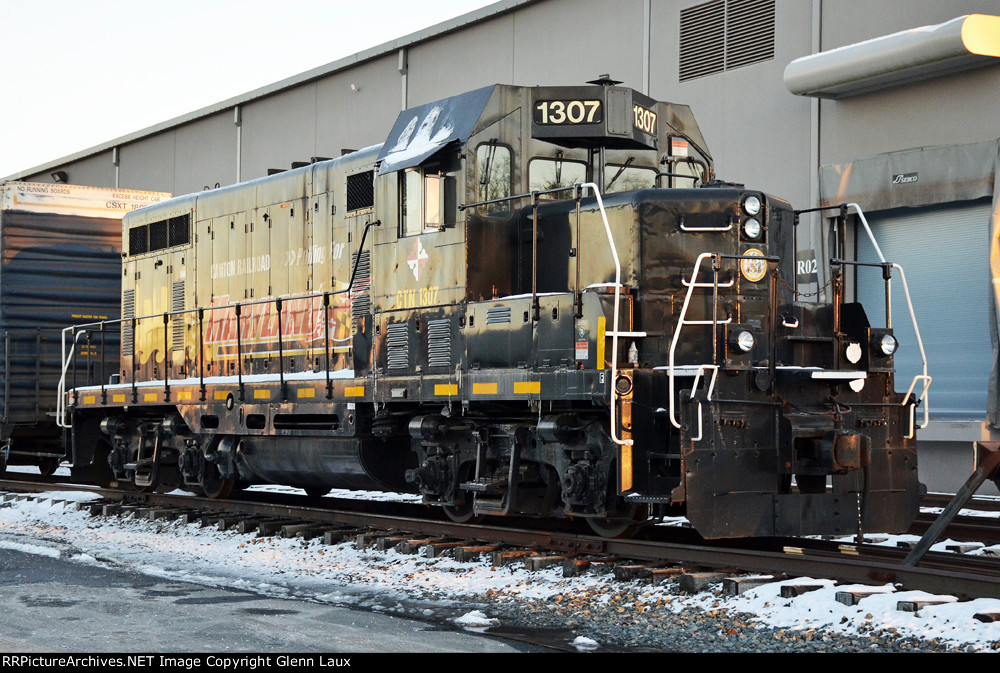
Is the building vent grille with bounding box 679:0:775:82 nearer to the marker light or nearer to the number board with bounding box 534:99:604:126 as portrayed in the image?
the number board with bounding box 534:99:604:126

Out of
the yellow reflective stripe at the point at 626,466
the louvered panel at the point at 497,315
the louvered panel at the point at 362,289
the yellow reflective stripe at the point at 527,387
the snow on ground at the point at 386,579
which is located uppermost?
the louvered panel at the point at 362,289

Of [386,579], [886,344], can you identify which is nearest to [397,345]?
[386,579]

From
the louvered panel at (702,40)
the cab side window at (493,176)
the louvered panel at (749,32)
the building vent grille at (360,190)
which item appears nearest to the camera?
the cab side window at (493,176)

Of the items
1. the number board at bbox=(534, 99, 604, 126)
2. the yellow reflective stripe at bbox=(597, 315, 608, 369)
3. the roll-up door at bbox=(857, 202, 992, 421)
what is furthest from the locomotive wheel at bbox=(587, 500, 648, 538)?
the roll-up door at bbox=(857, 202, 992, 421)

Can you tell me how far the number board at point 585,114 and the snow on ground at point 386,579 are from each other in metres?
3.34

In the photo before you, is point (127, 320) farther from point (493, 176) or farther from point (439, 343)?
point (493, 176)

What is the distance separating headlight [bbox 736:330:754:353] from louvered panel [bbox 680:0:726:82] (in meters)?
11.2

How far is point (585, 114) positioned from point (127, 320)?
24.3 feet

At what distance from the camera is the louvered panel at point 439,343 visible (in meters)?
9.28

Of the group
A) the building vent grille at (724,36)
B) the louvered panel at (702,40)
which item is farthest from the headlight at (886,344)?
the louvered panel at (702,40)

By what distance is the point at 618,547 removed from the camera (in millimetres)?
8391

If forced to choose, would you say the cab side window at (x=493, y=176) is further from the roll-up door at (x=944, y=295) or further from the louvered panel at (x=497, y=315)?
the roll-up door at (x=944, y=295)

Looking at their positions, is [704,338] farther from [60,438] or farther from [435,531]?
[60,438]
